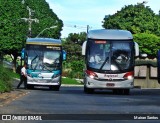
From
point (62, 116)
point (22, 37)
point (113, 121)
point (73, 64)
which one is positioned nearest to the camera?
point (113, 121)

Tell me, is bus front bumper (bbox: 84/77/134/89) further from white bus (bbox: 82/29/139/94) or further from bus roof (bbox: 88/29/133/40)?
bus roof (bbox: 88/29/133/40)

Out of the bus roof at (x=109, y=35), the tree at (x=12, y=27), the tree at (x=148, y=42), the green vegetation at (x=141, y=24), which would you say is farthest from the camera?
the green vegetation at (x=141, y=24)

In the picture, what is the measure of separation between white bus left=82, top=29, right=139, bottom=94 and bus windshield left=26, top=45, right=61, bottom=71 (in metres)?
6.70

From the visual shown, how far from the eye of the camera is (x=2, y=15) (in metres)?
87.1

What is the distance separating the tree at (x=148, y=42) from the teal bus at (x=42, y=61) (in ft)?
205

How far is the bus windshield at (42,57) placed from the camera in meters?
39.9

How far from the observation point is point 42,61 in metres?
40.0

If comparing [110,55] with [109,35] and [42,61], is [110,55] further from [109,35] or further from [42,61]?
[42,61]

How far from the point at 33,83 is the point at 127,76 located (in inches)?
333

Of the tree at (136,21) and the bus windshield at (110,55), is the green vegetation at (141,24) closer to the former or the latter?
the tree at (136,21)

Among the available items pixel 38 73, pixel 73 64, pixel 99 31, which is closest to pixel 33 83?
pixel 38 73

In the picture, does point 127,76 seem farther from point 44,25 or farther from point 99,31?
point 44,25

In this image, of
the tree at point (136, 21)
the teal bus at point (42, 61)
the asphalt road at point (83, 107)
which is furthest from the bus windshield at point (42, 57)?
the tree at point (136, 21)

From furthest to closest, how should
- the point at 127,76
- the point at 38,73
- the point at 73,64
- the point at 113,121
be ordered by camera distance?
1. the point at 73,64
2. the point at 38,73
3. the point at 127,76
4. the point at 113,121
